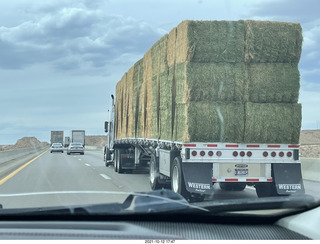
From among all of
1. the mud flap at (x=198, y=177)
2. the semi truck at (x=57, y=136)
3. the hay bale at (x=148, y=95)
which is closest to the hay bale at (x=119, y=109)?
the hay bale at (x=148, y=95)

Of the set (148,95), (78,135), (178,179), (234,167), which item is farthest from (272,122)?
(78,135)

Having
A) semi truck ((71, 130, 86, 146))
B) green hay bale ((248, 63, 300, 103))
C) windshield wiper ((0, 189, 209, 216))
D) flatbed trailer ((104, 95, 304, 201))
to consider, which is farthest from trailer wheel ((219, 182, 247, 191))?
semi truck ((71, 130, 86, 146))

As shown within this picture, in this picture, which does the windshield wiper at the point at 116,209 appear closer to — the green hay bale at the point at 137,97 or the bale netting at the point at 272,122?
the bale netting at the point at 272,122

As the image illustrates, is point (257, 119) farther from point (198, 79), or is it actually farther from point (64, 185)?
point (64, 185)

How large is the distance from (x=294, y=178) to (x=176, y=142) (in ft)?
8.39

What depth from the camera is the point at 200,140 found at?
28.7 feet

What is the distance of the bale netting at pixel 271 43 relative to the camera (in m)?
8.80

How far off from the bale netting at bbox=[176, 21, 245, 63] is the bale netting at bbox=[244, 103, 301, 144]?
110cm

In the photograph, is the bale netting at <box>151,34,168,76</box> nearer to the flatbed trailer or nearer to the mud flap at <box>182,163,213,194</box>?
the flatbed trailer

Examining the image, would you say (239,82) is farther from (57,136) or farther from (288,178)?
(57,136)

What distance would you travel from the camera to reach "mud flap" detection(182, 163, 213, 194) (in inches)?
336

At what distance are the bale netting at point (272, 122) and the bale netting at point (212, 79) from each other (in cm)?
58

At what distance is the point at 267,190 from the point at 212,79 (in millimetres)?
2716
